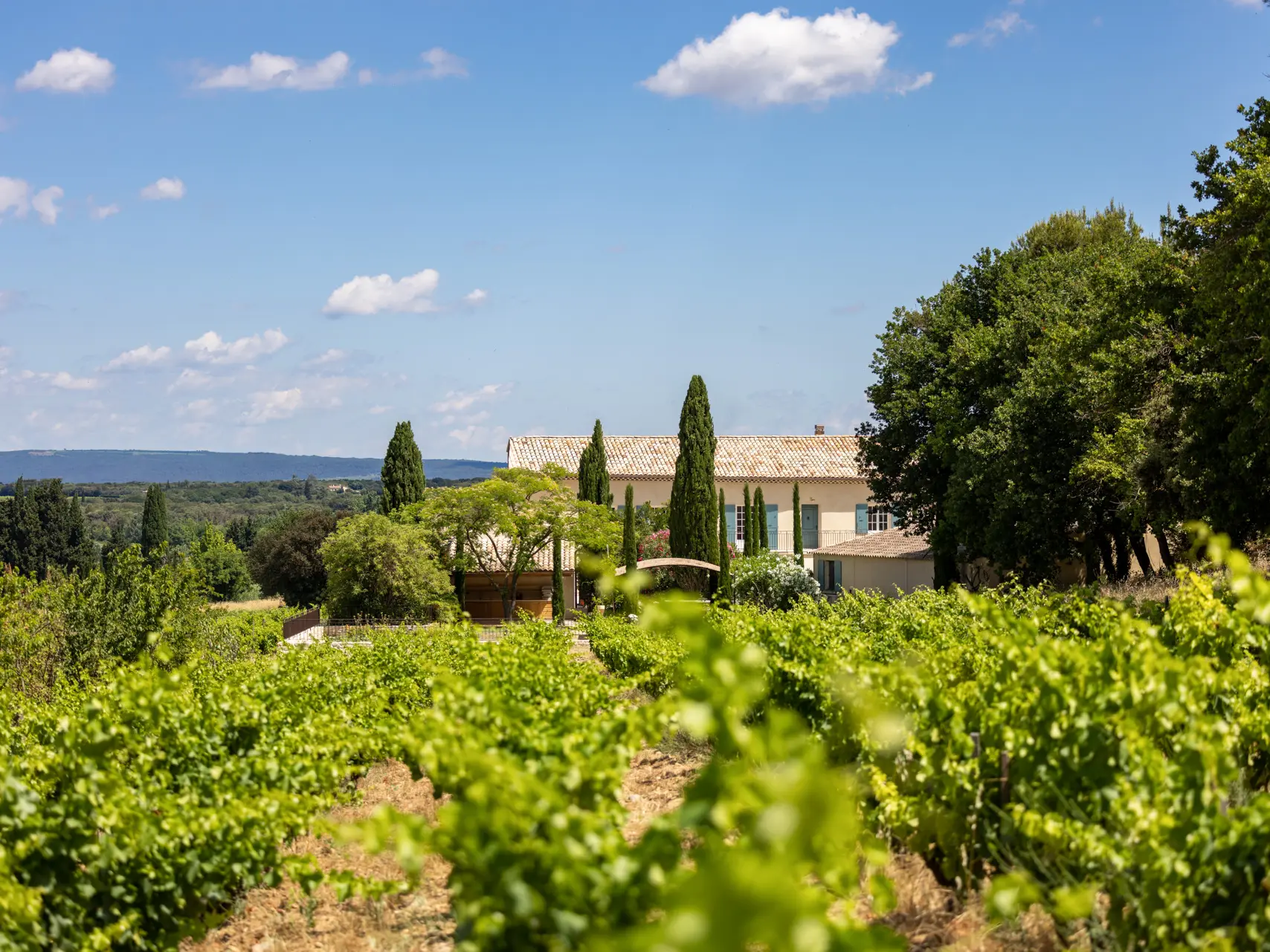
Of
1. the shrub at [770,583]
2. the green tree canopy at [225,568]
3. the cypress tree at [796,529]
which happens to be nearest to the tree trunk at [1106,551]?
the shrub at [770,583]

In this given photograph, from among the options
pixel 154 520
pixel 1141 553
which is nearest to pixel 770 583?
pixel 1141 553

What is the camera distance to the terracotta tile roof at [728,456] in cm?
4784

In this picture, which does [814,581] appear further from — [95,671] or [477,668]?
[477,668]

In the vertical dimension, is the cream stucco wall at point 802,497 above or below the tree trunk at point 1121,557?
above

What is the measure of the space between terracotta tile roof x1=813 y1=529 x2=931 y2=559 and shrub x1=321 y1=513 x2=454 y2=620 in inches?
610

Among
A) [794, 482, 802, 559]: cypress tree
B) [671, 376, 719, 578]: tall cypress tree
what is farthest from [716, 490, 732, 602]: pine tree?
[794, 482, 802, 559]: cypress tree

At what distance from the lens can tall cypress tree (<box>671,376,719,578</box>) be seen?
3569cm

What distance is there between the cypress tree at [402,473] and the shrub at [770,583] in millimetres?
13625

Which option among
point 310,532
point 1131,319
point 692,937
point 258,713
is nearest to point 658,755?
point 258,713

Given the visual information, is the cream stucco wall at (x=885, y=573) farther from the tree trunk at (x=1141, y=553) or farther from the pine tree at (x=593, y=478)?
the tree trunk at (x=1141, y=553)

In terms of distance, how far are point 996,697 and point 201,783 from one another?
146 inches

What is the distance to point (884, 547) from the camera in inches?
1612

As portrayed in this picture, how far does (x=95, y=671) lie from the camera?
45.6ft

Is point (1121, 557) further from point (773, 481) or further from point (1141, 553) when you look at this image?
point (773, 481)
